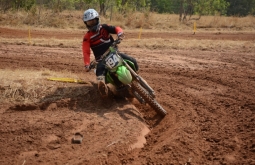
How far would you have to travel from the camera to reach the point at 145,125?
18.0 feet

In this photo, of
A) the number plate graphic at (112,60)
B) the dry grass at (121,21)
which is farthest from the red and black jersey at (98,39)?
the dry grass at (121,21)

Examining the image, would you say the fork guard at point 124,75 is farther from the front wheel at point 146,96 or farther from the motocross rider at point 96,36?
the motocross rider at point 96,36

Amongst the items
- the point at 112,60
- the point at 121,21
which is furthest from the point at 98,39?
the point at 121,21

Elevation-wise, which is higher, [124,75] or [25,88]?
[124,75]

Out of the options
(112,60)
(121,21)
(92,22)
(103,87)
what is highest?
(92,22)

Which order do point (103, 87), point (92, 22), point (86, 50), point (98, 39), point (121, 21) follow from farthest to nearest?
point (121, 21)
point (98, 39)
point (86, 50)
point (92, 22)
point (103, 87)

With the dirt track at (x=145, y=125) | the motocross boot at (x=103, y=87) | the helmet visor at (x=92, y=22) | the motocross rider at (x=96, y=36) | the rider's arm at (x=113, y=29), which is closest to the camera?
the dirt track at (x=145, y=125)

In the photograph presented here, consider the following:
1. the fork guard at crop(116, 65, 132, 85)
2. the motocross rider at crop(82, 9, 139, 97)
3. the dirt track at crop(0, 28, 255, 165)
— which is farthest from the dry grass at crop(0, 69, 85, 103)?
the fork guard at crop(116, 65, 132, 85)

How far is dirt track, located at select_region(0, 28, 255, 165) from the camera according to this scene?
4.35 m

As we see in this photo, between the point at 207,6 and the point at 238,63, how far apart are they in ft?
72.7

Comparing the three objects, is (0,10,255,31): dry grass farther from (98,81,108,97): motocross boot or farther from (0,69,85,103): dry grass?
(98,81,108,97): motocross boot

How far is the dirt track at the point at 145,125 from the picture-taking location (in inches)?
171

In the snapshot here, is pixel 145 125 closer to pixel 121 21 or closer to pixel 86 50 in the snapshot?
pixel 86 50

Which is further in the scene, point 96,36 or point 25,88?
point 96,36
